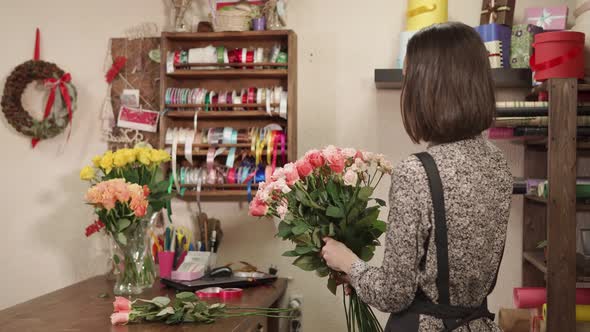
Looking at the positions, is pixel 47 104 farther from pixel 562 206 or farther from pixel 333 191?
pixel 562 206

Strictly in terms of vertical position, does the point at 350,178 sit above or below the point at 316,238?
above

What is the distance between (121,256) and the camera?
2436 millimetres

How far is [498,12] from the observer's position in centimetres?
262

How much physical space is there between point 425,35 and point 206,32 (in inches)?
63.2

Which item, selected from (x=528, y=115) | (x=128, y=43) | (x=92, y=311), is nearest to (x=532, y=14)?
(x=528, y=115)

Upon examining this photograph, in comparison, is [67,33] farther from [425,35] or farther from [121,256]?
[425,35]

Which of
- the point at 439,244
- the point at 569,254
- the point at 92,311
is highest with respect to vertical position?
the point at 439,244

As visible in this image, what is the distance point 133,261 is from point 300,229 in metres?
1.01

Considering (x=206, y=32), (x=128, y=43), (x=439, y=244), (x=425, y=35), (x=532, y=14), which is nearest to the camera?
(x=439, y=244)

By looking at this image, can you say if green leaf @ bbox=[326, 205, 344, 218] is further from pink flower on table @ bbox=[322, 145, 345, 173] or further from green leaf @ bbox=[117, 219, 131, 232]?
green leaf @ bbox=[117, 219, 131, 232]

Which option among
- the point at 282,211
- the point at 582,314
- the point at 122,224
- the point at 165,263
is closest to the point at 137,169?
the point at 122,224

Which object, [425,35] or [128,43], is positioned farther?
[128,43]

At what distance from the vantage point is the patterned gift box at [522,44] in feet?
8.41

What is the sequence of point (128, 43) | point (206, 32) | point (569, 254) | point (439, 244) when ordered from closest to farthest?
point (439, 244)
point (569, 254)
point (206, 32)
point (128, 43)
